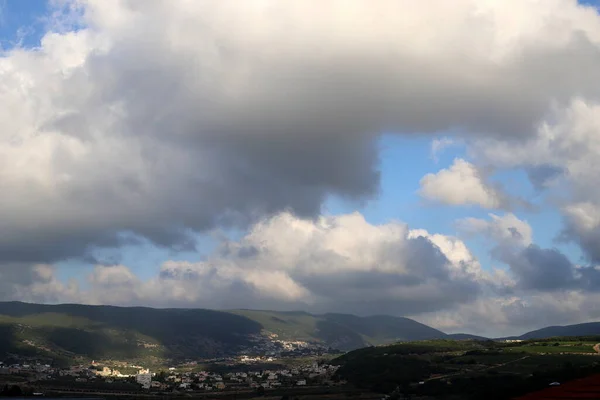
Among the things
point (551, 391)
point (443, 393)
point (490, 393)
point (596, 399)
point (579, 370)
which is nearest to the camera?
point (596, 399)

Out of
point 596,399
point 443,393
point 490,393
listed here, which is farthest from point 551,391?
point 443,393

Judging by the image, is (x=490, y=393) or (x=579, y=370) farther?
(x=579, y=370)

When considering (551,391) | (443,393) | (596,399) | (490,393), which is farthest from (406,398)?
(596,399)

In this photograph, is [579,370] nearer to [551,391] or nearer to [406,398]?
[406,398]

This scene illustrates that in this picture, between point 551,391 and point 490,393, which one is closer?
point 551,391

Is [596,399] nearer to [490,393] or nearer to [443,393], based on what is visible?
[490,393]

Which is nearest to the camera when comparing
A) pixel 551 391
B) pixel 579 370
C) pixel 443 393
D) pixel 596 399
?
pixel 596 399

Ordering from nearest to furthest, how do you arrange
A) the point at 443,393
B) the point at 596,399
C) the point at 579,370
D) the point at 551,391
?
the point at 596,399, the point at 551,391, the point at 579,370, the point at 443,393

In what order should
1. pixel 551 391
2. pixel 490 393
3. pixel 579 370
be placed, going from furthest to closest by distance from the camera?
pixel 579 370
pixel 490 393
pixel 551 391
